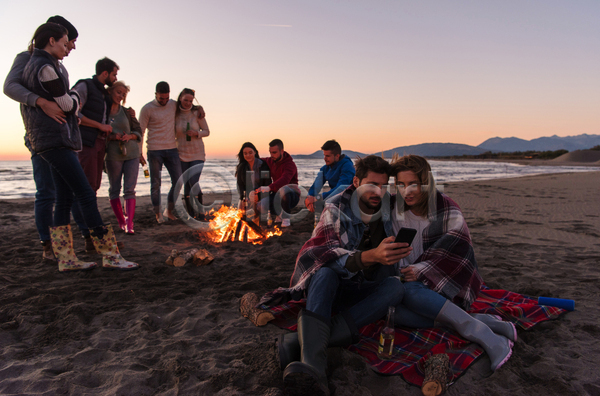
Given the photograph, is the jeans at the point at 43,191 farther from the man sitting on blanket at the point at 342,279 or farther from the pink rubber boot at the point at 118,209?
the man sitting on blanket at the point at 342,279

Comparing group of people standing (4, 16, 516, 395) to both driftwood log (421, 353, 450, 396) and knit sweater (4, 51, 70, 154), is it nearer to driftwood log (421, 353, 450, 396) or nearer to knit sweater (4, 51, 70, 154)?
knit sweater (4, 51, 70, 154)

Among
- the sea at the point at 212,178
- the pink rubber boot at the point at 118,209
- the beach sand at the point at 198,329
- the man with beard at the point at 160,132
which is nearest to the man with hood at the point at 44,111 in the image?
the beach sand at the point at 198,329

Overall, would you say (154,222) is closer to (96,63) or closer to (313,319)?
(96,63)

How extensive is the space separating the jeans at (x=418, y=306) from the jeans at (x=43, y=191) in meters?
3.71

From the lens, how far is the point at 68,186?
12.0ft

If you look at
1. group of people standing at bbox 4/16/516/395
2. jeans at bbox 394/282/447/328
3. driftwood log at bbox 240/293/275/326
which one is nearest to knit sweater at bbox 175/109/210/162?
group of people standing at bbox 4/16/516/395

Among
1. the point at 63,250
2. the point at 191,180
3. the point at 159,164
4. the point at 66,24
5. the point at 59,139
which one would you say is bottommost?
the point at 63,250

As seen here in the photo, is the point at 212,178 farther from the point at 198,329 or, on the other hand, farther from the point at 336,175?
the point at 198,329

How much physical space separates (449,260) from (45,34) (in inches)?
168

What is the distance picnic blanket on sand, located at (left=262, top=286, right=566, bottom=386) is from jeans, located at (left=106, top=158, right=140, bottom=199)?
3630 mm

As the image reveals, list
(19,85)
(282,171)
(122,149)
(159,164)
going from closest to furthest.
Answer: (19,85), (122,149), (159,164), (282,171)

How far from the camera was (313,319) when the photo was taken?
2.06 metres

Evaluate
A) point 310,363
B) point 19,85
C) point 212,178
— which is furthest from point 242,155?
point 212,178

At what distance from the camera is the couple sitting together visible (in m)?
2.21
